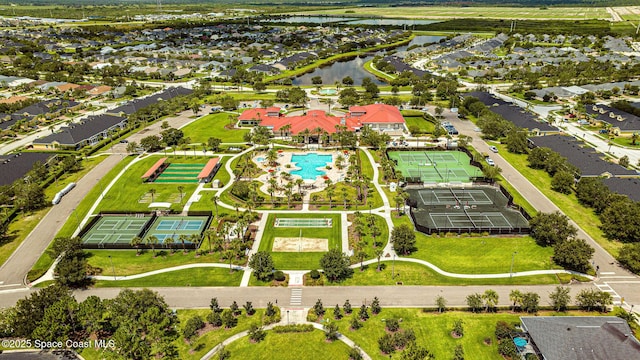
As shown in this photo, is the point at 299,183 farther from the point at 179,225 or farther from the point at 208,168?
the point at 179,225

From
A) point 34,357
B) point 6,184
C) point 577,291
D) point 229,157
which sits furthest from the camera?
point 229,157

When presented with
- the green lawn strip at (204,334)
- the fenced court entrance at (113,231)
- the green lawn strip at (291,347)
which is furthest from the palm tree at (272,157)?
the green lawn strip at (291,347)

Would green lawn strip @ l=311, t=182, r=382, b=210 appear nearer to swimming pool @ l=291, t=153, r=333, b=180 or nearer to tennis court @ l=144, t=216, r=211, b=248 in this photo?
swimming pool @ l=291, t=153, r=333, b=180

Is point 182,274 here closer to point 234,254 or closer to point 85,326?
point 234,254

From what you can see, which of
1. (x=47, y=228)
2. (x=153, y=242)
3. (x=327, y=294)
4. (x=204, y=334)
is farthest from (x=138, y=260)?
(x=327, y=294)

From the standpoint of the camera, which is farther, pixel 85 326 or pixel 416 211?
pixel 416 211

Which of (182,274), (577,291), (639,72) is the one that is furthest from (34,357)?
(639,72)
